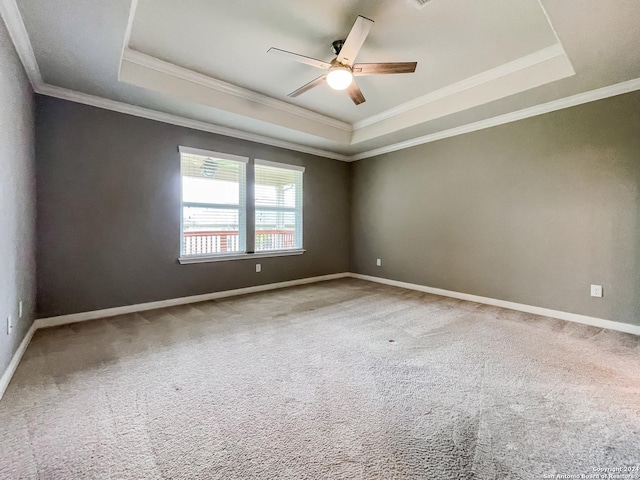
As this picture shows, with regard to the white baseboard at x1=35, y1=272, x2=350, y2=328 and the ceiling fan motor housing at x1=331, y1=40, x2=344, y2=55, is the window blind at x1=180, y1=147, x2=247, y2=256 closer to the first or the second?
the white baseboard at x1=35, y1=272, x2=350, y2=328

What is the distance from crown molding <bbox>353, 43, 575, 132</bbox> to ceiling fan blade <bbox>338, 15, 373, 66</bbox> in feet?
5.48

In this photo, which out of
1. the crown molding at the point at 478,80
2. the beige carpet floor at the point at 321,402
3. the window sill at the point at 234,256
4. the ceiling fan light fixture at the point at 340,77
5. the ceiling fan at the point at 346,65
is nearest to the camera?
the beige carpet floor at the point at 321,402

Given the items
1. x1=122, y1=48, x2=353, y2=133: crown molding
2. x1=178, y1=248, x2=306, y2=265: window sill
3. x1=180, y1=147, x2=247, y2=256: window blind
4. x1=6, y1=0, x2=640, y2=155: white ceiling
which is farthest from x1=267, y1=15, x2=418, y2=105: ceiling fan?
x1=178, y1=248, x2=306, y2=265: window sill

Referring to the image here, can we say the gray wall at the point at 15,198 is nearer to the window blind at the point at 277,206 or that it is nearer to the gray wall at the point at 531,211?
the window blind at the point at 277,206

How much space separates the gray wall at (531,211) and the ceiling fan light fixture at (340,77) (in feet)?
7.76

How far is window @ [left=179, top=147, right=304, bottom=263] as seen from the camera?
3918mm

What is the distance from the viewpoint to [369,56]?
282cm

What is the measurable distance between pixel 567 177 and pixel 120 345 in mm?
4892

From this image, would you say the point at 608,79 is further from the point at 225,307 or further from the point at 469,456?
the point at 225,307

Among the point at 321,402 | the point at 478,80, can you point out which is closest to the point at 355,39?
the point at 478,80

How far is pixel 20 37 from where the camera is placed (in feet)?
6.89

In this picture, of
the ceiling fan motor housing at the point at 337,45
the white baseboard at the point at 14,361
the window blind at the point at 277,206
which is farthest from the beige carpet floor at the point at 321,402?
the ceiling fan motor housing at the point at 337,45

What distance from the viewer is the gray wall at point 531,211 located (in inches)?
114

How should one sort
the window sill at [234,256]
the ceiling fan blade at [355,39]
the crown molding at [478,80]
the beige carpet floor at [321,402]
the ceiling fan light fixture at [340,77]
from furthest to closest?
1. the window sill at [234,256]
2. the crown molding at [478,80]
3. the ceiling fan light fixture at [340,77]
4. the ceiling fan blade at [355,39]
5. the beige carpet floor at [321,402]
